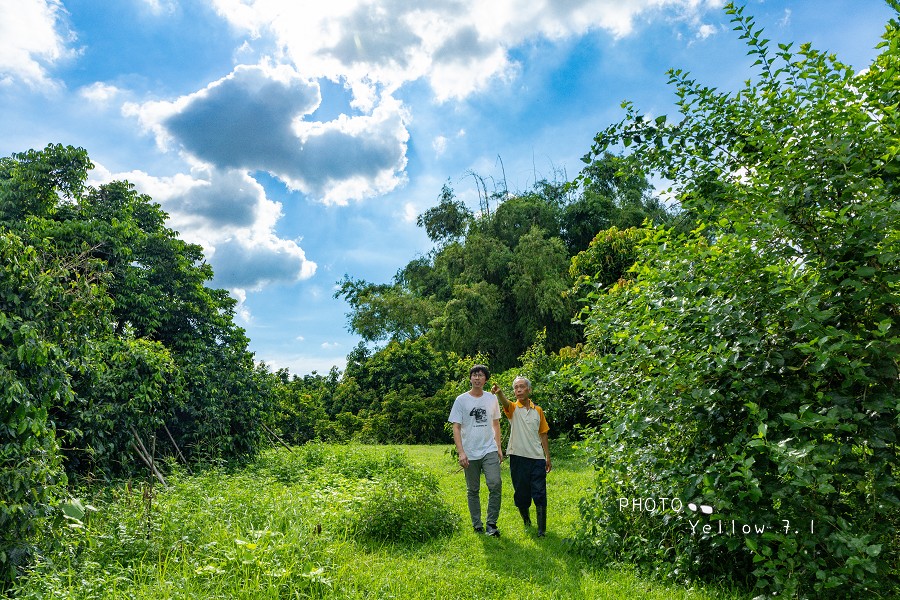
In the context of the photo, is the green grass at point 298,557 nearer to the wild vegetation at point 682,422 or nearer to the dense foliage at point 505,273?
the wild vegetation at point 682,422

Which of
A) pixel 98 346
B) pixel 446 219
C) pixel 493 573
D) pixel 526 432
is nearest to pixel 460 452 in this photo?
pixel 526 432

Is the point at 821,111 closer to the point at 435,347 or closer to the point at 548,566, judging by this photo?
the point at 548,566

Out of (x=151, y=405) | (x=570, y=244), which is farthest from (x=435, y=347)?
(x=151, y=405)

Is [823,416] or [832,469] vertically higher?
[823,416]

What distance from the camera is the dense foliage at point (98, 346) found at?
559cm

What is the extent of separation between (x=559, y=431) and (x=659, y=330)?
11548 millimetres

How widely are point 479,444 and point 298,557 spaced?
247cm

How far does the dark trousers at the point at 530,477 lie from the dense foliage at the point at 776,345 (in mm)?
1589

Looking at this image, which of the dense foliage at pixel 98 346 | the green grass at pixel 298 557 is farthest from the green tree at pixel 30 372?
the green grass at pixel 298 557

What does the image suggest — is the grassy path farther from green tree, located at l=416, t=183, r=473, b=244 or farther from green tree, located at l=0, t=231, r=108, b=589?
green tree, located at l=416, t=183, r=473, b=244

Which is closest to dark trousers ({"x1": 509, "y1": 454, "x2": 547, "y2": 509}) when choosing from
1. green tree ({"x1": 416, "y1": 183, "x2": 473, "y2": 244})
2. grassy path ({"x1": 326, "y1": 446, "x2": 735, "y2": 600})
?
grassy path ({"x1": 326, "y1": 446, "x2": 735, "y2": 600})

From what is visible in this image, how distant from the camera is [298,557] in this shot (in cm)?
530

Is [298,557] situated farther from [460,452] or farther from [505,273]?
[505,273]

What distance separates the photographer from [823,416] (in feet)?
11.9
